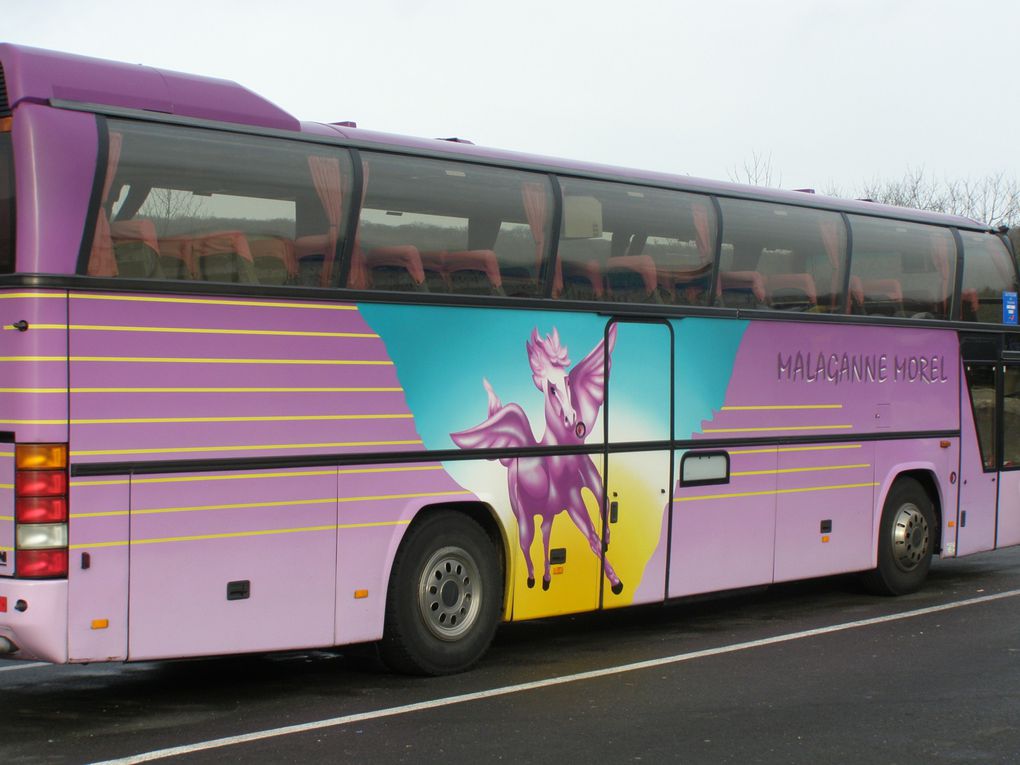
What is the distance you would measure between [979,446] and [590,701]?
7.13m

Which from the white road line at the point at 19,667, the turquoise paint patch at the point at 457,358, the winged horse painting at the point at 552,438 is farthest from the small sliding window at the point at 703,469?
the white road line at the point at 19,667

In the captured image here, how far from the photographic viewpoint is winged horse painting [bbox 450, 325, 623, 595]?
31.8 feet

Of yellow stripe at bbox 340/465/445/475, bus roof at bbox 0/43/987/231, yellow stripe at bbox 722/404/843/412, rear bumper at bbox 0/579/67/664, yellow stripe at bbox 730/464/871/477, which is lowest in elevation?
rear bumper at bbox 0/579/67/664

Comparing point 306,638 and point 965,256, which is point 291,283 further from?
point 965,256

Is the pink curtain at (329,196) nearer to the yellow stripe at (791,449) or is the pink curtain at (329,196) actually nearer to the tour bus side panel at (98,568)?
the tour bus side panel at (98,568)

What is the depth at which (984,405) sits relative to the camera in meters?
14.2

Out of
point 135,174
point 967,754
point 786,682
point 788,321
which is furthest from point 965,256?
point 135,174

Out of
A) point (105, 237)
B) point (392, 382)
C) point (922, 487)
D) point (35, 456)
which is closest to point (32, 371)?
point (35, 456)

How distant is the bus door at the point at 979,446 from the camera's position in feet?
45.9

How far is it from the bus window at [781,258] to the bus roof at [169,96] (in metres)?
1.53

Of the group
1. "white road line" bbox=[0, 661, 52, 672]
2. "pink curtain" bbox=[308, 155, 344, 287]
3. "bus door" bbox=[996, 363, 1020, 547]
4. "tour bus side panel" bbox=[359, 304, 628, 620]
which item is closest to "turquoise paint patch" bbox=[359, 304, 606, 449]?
"tour bus side panel" bbox=[359, 304, 628, 620]

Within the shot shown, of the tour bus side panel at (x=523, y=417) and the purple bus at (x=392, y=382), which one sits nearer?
the purple bus at (x=392, y=382)

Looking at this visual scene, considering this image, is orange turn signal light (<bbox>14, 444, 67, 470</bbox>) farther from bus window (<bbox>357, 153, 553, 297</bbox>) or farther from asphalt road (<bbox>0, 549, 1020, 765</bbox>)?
bus window (<bbox>357, 153, 553, 297</bbox>)

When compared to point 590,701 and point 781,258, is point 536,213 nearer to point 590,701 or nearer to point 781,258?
point 781,258
